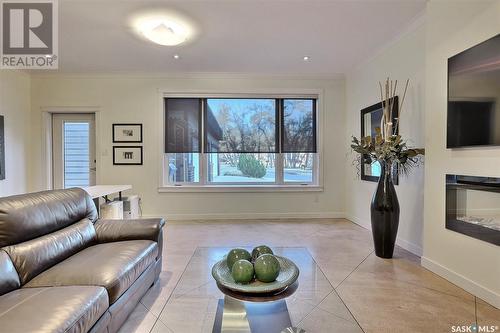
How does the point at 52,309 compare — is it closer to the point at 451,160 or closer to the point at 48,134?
the point at 451,160

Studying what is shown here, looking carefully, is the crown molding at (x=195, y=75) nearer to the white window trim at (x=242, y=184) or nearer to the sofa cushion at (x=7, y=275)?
the white window trim at (x=242, y=184)

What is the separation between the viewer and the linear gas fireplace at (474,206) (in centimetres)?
212

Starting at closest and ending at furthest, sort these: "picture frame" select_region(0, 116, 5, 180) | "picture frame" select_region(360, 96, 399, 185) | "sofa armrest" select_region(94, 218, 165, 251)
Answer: "sofa armrest" select_region(94, 218, 165, 251) → "picture frame" select_region(360, 96, 399, 185) → "picture frame" select_region(0, 116, 5, 180)

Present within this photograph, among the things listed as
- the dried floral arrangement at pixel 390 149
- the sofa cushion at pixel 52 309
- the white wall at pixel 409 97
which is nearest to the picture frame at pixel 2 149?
the sofa cushion at pixel 52 309

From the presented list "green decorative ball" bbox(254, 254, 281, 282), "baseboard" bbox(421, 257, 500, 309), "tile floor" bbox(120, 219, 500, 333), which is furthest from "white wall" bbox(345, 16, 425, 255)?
"green decorative ball" bbox(254, 254, 281, 282)

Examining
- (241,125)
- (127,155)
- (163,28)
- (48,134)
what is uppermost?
(163,28)

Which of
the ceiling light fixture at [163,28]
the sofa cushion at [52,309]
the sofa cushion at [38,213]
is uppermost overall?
the ceiling light fixture at [163,28]

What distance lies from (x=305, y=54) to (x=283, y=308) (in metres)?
3.71

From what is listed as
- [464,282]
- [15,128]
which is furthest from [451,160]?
[15,128]

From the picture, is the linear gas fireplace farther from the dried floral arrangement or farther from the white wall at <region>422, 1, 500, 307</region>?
the dried floral arrangement

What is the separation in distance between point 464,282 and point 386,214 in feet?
2.97

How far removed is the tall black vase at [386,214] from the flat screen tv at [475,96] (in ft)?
2.52

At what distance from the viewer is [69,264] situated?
1853 millimetres

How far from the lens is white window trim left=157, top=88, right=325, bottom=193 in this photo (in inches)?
200
